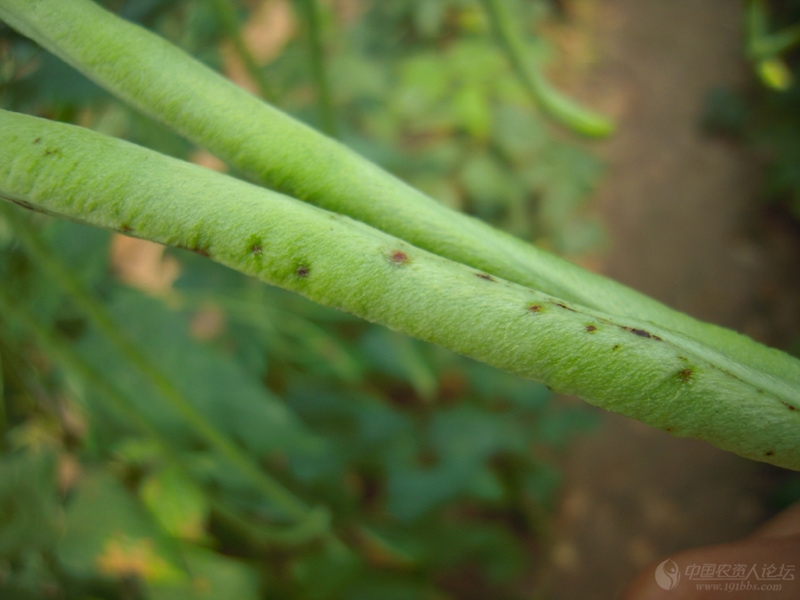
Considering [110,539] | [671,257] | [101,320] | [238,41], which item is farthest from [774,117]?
[110,539]

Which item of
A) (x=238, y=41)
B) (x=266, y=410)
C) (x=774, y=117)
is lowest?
(x=266, y=410)

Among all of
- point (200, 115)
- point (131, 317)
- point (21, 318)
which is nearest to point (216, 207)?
point (200, 115)

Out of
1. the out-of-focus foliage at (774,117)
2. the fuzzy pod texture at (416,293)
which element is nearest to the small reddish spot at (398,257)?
the fuzzy pod texture at (416,293)

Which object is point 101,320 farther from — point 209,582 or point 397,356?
point 397,356

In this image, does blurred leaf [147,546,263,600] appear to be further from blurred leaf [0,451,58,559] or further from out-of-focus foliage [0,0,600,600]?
blurred leaf [0,451,58,559]

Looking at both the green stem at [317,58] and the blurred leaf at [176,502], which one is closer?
the green stem at [317,58]

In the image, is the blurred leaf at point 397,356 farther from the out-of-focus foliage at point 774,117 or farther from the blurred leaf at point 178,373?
the out-of-focus foliage at point 774,117

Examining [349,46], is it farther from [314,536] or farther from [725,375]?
[725,375]
